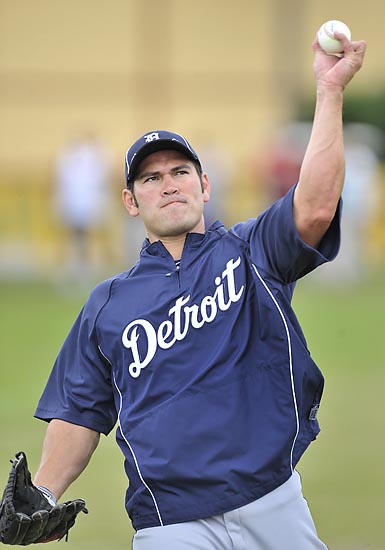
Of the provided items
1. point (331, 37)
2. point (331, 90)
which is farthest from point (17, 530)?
point (331, 37)

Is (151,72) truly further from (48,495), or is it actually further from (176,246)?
(48,495)

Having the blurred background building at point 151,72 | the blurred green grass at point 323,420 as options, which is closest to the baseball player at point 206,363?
the blurred green grass at point 323,420

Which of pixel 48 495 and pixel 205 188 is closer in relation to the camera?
pixel 48 495

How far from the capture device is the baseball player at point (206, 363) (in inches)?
167

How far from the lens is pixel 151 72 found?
1262 inches

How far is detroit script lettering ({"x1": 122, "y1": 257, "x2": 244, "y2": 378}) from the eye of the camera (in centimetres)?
439

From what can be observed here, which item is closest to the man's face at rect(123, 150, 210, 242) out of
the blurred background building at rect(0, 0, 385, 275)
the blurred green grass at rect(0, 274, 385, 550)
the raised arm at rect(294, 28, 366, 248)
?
the raised arm at rect(294, 28, 366, 248)

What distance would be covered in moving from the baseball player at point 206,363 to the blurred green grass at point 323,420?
2.08 metres

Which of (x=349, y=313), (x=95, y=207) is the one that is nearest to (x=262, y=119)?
(x=95, y=207)

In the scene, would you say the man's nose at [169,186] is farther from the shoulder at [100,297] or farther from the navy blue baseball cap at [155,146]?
the shoulder at [100,297]

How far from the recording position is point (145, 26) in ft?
105

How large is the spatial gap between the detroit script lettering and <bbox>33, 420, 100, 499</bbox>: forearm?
39cm

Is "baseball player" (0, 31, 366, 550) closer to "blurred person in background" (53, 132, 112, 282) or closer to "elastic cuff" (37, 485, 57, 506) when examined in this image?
"elastic cuff" (37, 485, 57, 506)

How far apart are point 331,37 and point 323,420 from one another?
561 centimetres
